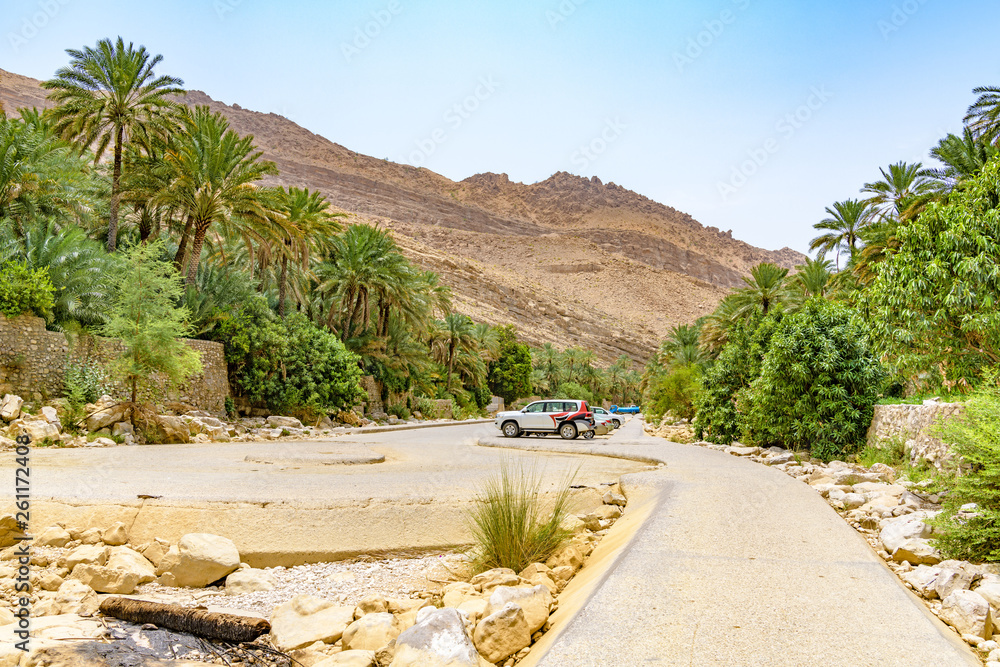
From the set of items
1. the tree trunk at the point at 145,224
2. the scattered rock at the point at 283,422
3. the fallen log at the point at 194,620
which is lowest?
the scattered rock at the point at 283,422

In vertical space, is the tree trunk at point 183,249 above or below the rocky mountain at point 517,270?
below

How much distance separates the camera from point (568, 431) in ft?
83.4

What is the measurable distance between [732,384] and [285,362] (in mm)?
21042

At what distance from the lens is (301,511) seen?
830cm

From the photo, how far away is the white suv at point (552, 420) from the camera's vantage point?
83.1 feet

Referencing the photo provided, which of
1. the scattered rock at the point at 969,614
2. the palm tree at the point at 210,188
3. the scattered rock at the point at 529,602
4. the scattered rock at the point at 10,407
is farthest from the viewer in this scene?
the palm tree at the point at 210,188

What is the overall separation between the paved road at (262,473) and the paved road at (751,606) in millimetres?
Result: 4765

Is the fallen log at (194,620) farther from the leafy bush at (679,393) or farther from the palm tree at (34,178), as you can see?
the leafy bush at (679,393)

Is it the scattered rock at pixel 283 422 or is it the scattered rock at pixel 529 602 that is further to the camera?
the scattered rock at pixel 283 422

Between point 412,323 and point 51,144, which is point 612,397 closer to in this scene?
point 412,323

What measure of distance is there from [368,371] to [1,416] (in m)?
24.9

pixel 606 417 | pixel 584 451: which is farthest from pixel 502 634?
pixel 606 417

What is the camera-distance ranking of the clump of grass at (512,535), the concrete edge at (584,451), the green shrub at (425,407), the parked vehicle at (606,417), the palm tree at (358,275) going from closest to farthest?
1. the clump of grass at (512,535)
2. the concrete edge at (584,451)
3. the parked vehicle at (606,417)
4. the palm tree at (358,275)
5. the green shrub at (425,407)

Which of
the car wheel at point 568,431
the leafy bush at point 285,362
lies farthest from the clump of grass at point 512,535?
the leafy bush at point 285,362
